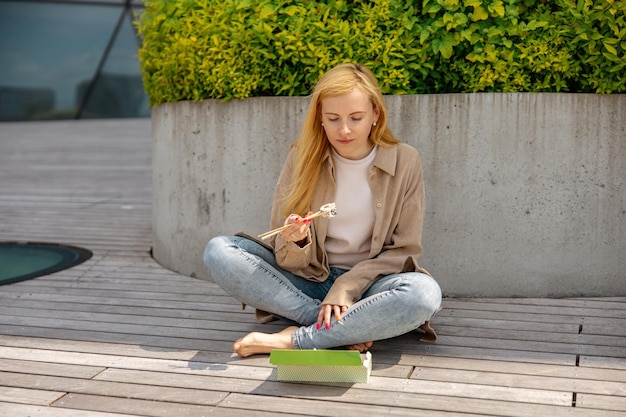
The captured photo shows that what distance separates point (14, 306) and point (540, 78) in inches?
91.5

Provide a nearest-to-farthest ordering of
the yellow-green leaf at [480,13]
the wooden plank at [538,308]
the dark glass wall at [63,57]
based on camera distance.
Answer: the wooden plank at [538,308] → the yellow-green leaf at [480,13] → the dark glass wall at [63,57]

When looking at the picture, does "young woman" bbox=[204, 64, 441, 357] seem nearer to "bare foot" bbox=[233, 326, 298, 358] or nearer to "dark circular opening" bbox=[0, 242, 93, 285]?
"bare foot" bbox=[233, 326, 298, 358]

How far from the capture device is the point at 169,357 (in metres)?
2.60

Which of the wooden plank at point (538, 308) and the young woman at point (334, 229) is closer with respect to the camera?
the young woman at point (334, 229)

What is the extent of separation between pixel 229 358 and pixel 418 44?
60.1 inches

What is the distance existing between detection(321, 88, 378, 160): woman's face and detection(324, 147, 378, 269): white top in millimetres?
98

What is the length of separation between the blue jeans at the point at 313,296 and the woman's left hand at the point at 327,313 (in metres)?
0.02

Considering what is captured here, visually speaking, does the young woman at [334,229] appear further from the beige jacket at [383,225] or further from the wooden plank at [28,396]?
the wooden plank at [28,396]

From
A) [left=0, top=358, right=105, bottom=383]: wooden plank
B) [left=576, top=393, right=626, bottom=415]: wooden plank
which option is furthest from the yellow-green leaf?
[left=0, top=358, right=105, bottom=383]: wooden plank

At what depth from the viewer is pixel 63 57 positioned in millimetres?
12227

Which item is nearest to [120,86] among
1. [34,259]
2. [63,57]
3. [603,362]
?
[63,57]

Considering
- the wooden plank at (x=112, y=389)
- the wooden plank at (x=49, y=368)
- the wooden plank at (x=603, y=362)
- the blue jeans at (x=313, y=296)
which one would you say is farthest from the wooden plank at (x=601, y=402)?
the wooden plank at (x=49, y=368)

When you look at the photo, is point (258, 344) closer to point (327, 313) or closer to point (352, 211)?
point (327, 313)

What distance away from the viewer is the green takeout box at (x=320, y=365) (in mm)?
2293
